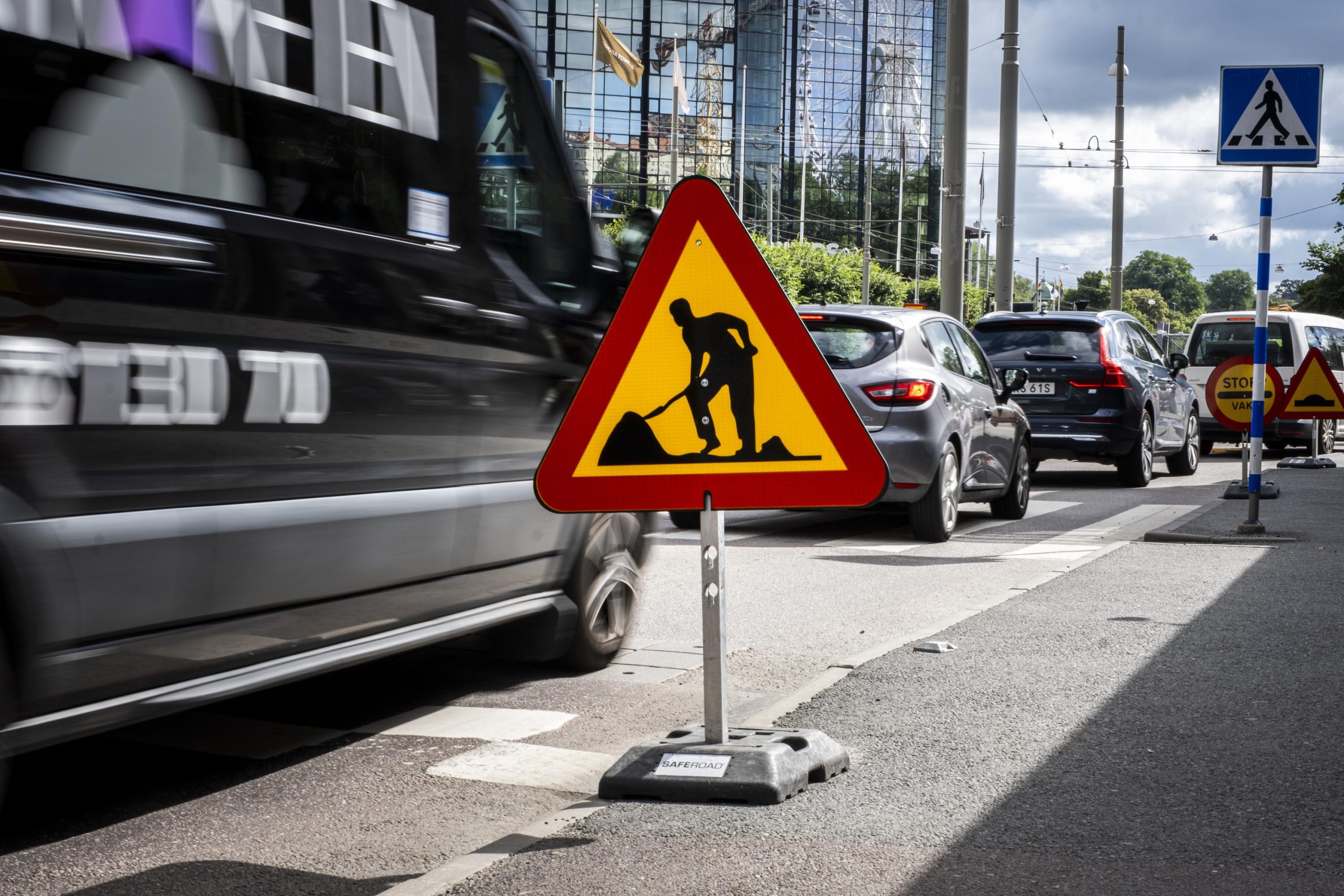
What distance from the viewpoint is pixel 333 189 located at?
13.0 feet

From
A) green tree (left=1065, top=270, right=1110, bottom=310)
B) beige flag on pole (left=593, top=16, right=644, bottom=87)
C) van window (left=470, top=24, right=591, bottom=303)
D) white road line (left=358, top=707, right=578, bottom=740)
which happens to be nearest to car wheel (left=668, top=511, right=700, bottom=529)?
van window (left=470, top=24, right=591, bottom=303)

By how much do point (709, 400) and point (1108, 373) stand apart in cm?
1185

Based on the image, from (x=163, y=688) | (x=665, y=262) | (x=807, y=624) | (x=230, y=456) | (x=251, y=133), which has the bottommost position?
(x=807, y=624)

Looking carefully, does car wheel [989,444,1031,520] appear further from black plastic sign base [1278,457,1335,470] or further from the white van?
the white van

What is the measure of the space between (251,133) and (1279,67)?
825 centimetres

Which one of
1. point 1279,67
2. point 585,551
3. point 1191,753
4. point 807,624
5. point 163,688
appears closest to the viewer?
point 163,688

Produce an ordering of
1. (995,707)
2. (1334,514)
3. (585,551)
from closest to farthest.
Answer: (995,707) < (585,551) < (1334,514)

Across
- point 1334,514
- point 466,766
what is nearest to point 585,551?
point 466,766

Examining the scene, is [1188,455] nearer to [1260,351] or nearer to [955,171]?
[955,171]

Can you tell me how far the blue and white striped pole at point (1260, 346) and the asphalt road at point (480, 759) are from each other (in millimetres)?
2415

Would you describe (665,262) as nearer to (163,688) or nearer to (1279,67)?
(163,688)

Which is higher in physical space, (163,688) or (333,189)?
(333,189)

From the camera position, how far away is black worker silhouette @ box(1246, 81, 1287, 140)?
9.95 metres

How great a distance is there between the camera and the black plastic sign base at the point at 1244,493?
43.6ft
